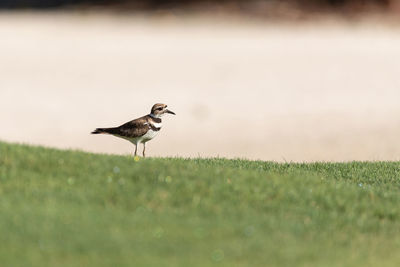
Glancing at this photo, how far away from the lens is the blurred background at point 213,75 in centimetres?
1825

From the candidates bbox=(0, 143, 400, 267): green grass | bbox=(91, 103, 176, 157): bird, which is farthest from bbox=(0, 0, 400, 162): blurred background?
bbox=(0, 143, 400, 267): green grass

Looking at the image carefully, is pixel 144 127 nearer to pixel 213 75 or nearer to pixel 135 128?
pixel 135 128

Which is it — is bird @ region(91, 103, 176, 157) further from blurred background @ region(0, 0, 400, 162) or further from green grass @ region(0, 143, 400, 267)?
blurred background @ region(0, 0, 400, 162)

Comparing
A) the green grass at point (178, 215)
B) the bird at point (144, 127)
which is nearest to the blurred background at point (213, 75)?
the bird at point (144, 127)

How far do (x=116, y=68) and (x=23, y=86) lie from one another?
3.19m

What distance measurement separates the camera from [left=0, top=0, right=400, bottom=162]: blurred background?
1825cm

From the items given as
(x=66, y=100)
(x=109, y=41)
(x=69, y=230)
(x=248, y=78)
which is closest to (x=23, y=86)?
(x=66, y=100)

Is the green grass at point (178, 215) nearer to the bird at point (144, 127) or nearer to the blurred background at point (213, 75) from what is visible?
the bird at point (144, 127)

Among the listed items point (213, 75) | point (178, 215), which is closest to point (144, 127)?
point (178, 215)

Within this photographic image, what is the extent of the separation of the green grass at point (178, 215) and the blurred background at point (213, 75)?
3.67 m

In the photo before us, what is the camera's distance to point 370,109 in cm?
2070

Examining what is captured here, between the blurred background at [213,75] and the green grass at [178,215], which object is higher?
the green grass at [178,215]

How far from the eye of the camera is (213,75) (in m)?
23.2

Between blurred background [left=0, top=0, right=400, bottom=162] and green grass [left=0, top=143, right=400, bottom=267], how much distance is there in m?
3.67
